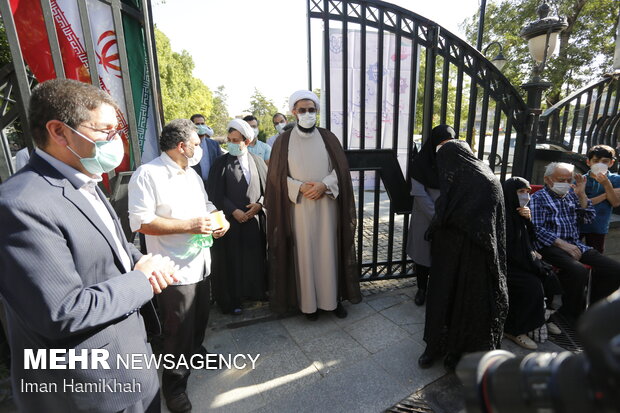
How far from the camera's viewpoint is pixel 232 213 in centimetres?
331

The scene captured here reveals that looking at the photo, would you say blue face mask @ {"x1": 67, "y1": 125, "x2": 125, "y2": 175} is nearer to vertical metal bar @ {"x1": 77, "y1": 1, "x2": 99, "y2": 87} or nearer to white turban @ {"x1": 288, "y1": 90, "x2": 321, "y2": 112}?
vertical metal bar @ {"x1": 77, "y1": 1, "x2": 99, "y2": 87}

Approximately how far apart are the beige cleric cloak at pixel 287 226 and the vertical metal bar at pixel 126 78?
1192mm

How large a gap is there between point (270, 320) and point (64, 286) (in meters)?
2.46

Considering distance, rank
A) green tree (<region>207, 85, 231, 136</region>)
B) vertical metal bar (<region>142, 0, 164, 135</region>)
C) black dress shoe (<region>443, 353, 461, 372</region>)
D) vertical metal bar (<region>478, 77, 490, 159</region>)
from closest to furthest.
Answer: black dress shoe (<region>443, 353, 461, 372</region>)
vertical metal bar (<region>142, 0, 164, 135</region>)
vertical metal bar (<region>478, 77, 490, 159</region>)
green tree (<region>207, 85, 231, 136</region>)

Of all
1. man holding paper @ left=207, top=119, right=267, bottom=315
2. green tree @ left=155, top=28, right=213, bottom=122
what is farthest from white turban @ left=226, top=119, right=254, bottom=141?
green tree @ left=155, top=28, right=213, bottom=122

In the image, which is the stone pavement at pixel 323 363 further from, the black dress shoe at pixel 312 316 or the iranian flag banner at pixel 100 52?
the iranian flag banner at pixel 100 52

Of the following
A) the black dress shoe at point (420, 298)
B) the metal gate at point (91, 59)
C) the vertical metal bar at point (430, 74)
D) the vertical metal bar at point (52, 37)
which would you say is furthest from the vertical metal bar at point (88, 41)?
the black dress shoe at point (420, 298)

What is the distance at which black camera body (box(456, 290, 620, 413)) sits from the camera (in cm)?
52

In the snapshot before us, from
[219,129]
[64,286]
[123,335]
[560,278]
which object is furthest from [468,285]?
[219,129]

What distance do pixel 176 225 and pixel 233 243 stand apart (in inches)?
54.9

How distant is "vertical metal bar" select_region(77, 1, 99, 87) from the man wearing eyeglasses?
1.57 meters

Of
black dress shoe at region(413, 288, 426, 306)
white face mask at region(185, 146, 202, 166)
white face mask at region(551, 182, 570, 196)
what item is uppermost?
white face mask at region(185, 146, 202, 166)

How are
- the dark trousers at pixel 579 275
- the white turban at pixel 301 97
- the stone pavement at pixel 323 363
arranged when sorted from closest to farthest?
the stone pavement at pixel 323 363 < the white turban at pixel 301 97 < the dark trousers at pixel 579 275

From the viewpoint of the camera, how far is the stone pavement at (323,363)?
226 cm
